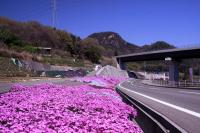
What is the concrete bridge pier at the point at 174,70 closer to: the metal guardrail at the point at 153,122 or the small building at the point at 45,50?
the small building at the point at 45,50

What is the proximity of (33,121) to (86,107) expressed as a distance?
3.30 metres

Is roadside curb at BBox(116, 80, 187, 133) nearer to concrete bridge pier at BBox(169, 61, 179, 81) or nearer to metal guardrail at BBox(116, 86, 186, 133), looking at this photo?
metal guardrail at BBox(116, 86, 186, 133)

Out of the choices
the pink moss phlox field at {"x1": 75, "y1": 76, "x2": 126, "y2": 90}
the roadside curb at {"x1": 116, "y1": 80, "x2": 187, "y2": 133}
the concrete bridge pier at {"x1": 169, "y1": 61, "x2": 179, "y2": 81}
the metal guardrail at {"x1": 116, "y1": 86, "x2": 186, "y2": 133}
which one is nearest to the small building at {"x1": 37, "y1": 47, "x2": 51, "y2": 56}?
the concrete bridge pier at {"x1": 169, "y1": 61, "x2": 179, "y2": 81}

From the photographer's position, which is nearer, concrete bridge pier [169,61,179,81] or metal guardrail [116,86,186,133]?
metal guardrail [116,86,186,133]

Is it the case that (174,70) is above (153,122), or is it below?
above

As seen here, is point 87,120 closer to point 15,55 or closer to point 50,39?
point 15,55

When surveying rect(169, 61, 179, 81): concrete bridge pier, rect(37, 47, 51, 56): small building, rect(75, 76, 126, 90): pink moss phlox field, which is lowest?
rect(75, 76, 126, 90): pink moss phlox field

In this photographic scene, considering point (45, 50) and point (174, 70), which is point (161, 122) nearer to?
point (174, 70)

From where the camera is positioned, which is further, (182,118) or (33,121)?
(182,118)

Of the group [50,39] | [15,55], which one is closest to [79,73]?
[15,55]

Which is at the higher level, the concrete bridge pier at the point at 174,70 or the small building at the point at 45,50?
the small building at the point at 45,50

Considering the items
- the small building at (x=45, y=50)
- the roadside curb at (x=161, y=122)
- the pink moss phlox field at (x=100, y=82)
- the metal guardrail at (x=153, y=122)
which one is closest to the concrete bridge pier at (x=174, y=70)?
the pink moss phlox field at (x=100, y=82)

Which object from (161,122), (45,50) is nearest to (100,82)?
(161,122)

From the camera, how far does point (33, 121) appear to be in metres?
9.05
